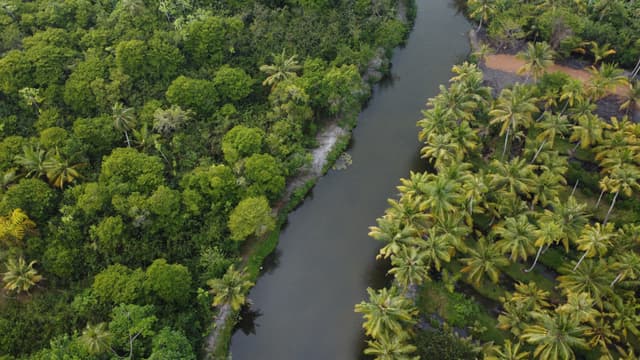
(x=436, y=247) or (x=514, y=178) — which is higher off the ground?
(x=514, y=178)

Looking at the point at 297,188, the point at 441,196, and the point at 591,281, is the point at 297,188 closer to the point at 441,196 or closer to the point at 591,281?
the point at 441,196

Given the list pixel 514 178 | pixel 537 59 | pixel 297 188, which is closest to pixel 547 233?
pixel 514 178

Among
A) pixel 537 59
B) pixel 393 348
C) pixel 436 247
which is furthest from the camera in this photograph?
pixel 537 59

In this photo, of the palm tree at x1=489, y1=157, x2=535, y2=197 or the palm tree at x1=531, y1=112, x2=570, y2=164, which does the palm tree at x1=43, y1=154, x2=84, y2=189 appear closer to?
the palm tree at x1=489, y1=157, x2=535, y2=197

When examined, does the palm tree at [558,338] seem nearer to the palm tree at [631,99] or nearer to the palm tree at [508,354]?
the palm tree at [508,354]

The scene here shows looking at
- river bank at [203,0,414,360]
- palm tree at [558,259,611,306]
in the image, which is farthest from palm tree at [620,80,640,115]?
river bank at [203,0,414,360]

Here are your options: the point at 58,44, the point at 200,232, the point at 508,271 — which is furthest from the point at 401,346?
the point at 58,44

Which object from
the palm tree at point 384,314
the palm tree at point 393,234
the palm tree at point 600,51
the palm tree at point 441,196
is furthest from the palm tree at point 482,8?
the palm tree at point 384,314

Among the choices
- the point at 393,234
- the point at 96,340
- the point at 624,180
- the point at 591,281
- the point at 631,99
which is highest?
the point at 631,99
